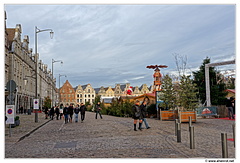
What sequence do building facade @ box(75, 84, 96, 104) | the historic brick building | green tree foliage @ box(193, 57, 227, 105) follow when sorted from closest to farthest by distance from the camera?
1. green tree foliage @ box(193, 57, 227, 105)
2. the historic brick building
3. building facade @ box(75, 84, 96, 104)

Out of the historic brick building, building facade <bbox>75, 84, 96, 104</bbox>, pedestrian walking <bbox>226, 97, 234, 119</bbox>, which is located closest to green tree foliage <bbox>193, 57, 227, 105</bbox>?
pedestrian walking <bbox>226, 97, 234, 119</bbox>

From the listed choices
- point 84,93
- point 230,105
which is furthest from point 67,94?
point 230,105

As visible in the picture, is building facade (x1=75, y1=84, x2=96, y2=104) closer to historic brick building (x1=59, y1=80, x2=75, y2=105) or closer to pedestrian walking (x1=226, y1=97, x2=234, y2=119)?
historic brick building (x1=59, y1=80, x2=75, y2=105)

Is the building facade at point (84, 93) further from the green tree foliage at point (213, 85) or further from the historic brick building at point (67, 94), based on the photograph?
the green tree foliage at point (213, 85)

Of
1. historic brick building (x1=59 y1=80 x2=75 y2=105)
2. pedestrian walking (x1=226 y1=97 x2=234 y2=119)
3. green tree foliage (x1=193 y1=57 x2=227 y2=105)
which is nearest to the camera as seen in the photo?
pedestrian walking (x1=226 y1=97 x2=234 y2=119)

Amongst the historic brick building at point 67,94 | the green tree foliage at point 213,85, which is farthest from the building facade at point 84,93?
the green tree foliage at point 213,85

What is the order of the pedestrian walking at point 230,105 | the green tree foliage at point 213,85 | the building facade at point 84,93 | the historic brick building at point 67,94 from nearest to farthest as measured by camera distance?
the pedestrian walking at point 230,105, the green tree foliage at point 213,85, the historic brick building at point 67,94, the building facade at point 84,93

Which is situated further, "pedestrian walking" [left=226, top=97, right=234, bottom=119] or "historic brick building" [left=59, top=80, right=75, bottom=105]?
"historic brick building" [left=59, top=80, right=75, bottom=105]

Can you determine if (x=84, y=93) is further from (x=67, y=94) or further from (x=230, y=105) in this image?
(x=230, y=105)

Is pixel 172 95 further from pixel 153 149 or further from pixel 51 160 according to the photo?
pixel 51 160

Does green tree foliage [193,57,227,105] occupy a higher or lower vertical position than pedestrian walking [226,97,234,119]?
higher

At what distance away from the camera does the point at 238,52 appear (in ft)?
29.9

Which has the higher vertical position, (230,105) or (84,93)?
(84,93)

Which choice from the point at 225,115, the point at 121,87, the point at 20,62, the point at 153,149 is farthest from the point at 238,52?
the point at 121,87
